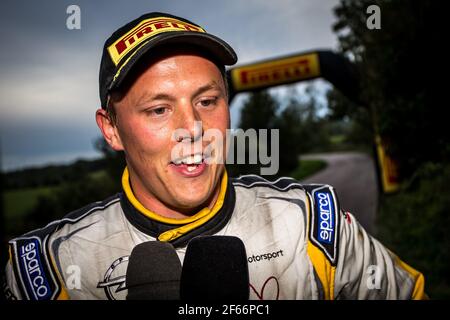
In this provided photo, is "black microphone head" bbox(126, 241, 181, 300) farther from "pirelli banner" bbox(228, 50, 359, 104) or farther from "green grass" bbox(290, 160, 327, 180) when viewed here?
"green grass" bbox(290, 160, 327, 180)

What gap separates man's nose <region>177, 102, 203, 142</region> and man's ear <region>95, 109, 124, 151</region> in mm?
354

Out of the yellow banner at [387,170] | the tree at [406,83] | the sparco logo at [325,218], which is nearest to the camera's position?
the sparco logo at [325,218]

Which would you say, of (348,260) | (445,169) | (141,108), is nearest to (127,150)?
(141,108)

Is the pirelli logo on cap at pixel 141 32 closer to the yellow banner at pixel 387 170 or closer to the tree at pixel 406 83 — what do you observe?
the tree at pixel 406 83

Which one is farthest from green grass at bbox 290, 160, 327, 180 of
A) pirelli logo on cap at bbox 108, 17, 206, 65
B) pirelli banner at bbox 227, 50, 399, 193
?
pirelli logo on cap at bbox 108, 17, 206, 65

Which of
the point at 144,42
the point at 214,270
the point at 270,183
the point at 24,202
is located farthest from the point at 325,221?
the point at 24,202

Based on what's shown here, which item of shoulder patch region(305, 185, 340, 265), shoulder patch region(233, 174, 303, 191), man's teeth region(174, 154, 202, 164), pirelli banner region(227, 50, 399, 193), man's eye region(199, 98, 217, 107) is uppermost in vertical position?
pirelli banner region(227, 50, 399, 193)

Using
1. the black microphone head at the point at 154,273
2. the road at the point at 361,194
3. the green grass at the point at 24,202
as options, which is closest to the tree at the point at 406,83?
the road at the point at 361,194

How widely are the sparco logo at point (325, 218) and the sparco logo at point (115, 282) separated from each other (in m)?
0.89

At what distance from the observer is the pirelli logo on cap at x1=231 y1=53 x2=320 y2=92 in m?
4.72

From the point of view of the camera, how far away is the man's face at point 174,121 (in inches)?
47.8

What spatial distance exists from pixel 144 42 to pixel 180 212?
0.73 meters

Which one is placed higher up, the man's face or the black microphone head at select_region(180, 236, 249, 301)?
the man's face

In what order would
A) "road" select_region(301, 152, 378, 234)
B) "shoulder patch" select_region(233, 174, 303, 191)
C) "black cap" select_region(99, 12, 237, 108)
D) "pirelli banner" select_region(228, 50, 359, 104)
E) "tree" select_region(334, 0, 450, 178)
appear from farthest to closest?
Result: "road" select_region(301, 152, 378, 234) → "pirelli banner" select_region(228, 50, 359, 104) → "tree" select_region(334, 0, 450, 178) → "shoulder patch" select_region(233, 174, 303, 191) → "black cap" select_region(99, 12, 237, 108)
